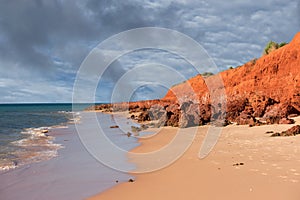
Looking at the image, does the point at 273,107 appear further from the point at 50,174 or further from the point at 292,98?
the point at 50,174

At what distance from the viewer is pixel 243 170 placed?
887 centimetres

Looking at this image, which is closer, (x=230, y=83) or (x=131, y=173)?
(x=131, y=173)

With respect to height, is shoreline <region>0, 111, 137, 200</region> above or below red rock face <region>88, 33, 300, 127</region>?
below

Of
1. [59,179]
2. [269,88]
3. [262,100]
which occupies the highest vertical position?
[269,88]

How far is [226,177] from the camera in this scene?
27.1ft

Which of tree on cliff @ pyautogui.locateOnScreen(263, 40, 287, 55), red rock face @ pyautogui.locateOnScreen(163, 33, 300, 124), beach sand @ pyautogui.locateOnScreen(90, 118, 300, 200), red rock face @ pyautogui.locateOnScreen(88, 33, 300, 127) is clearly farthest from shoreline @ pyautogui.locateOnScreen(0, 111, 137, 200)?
tree on cliff @ pyautogui.locateOnScreen(263, 40, 287, 55)

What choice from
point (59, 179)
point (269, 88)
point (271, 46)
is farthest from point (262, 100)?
point (59, 179)

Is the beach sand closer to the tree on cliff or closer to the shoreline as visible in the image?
the shoreline

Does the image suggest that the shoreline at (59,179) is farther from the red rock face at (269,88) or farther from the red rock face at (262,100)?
the red rock face at (269,88)

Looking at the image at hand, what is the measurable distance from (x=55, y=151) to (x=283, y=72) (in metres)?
23.8

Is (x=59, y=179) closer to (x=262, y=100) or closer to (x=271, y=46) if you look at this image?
(x=262, y=100)

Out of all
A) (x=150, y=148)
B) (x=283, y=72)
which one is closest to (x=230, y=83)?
(x=283, y=72)

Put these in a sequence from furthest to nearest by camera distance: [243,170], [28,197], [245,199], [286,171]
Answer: [243,170] < [286,171] < [28,197] < [245,199]

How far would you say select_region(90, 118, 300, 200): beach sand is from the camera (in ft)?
22.7
